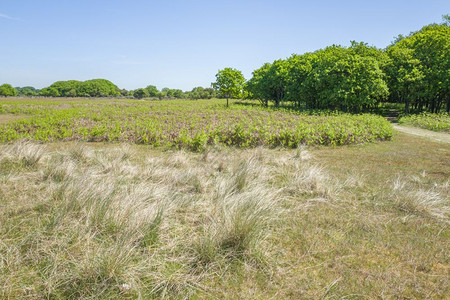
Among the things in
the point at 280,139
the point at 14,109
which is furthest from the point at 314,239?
the point at 14,109

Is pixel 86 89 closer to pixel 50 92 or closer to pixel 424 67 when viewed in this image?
pixel 50 92

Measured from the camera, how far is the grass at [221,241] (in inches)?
102

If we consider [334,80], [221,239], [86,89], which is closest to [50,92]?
[86,89]

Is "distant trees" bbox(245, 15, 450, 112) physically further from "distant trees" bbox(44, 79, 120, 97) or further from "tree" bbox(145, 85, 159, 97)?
"distant trees" bbox(44, 79, 120, 97)

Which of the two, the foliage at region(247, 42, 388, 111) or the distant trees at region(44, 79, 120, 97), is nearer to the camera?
the foliage at region(247, 42, 388, 111)

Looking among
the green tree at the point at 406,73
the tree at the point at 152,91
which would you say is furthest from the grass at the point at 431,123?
the tree at the point at 152,91

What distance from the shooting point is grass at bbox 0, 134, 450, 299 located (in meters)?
2.58

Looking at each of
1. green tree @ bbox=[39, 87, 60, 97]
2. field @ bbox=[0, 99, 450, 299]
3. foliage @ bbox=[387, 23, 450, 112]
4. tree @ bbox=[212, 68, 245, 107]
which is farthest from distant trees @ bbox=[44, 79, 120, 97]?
field @ bbox=[0, 99, 450, 299]

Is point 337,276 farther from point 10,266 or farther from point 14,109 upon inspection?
point 14,109

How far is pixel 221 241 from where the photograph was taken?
3.10m

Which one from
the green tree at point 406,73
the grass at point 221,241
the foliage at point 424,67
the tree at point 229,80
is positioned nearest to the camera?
the grass at point 221,241

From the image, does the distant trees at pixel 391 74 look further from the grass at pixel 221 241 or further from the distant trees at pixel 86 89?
the distant trees at pixel 86 89

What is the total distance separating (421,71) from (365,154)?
20906mm

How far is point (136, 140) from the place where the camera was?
12.0 metres
